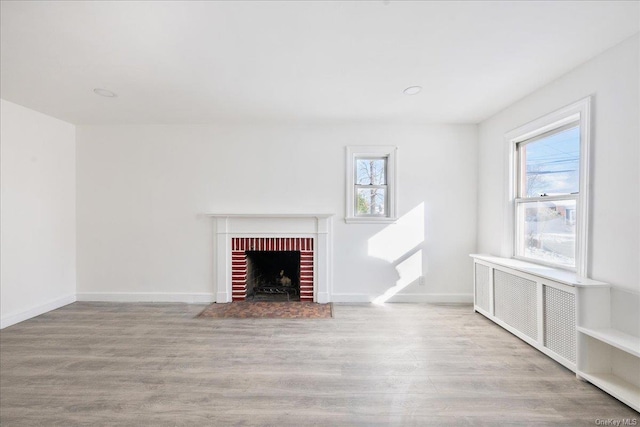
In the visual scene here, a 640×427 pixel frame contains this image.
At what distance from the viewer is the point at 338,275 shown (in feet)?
13.0

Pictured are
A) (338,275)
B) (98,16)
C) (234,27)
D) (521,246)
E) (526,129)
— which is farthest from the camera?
(338,275)

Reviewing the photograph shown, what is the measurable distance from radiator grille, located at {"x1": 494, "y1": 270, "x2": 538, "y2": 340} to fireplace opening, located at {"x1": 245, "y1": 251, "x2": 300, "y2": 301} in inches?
101

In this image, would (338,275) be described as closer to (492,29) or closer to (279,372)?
(279,372)

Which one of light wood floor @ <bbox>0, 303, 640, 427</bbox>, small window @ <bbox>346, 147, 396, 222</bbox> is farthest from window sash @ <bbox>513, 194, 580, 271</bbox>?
small window @ <bbox>346, 147, 396, 222</bbox>

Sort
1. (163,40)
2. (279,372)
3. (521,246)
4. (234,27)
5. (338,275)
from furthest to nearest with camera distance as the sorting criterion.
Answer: (338,275) → (521,246) → (279,372) → (163,40) → (234,27)

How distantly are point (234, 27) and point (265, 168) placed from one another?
2174 millimetres

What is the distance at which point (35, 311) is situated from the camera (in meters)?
3.38

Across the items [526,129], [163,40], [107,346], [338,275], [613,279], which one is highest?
[163,40]

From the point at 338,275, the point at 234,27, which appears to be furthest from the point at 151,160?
the point at 338,275

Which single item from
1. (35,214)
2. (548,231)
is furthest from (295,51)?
(35,214)

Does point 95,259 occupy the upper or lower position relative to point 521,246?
lower

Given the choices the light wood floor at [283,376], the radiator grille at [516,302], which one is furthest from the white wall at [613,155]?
the light wood floor at [283,376]

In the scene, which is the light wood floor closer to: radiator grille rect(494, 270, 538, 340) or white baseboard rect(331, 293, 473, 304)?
radiator grille rect(494, 270, 538, 340)

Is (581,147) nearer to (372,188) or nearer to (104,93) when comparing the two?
(372,188)
